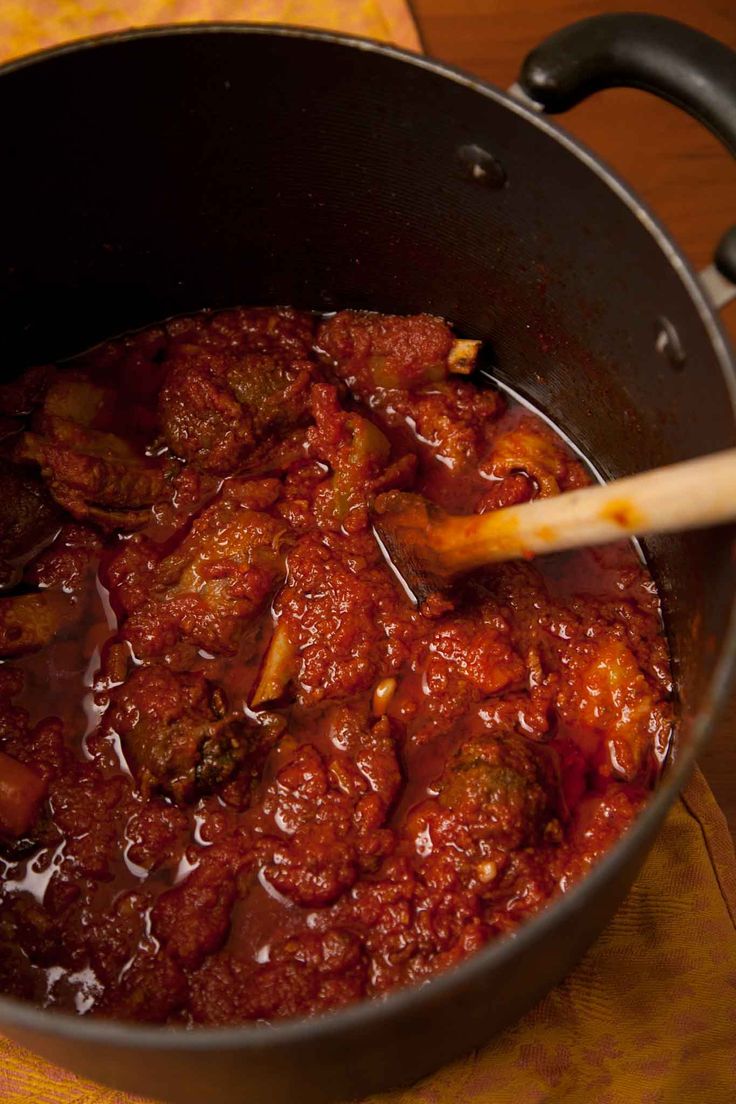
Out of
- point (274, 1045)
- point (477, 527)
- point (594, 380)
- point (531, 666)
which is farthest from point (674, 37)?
point (274, 1045)

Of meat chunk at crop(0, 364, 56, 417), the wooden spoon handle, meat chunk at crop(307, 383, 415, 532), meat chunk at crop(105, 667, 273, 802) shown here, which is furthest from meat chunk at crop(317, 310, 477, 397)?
meat chunk at crop(105, 667, 273, 802)

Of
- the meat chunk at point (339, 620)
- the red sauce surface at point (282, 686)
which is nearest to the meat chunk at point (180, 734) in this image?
the red sauce surface at point (282, 686)

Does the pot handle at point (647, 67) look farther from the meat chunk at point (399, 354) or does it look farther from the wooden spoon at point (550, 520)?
the meat chunk at point (399, 354)

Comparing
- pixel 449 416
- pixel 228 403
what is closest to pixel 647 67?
pixel 449 416

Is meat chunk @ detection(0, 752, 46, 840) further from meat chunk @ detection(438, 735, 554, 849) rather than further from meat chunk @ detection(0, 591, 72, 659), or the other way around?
meat chunk @ detection(438, 735, 554, 849)

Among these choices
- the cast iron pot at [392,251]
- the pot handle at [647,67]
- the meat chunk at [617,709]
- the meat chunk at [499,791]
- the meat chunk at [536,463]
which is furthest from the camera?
the meat chunk at [536,463]

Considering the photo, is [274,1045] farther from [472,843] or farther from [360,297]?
[360,297]
